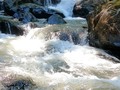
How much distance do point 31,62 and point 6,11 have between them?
11.4 metres

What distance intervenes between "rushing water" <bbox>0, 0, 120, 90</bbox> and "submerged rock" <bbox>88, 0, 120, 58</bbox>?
36 cm

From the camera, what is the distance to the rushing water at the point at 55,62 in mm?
9086

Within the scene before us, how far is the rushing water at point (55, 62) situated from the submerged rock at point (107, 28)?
1.19 ft

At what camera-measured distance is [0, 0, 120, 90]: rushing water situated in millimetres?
9086

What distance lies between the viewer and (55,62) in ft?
37.4

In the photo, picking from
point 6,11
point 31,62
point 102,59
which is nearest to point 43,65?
point 31,62

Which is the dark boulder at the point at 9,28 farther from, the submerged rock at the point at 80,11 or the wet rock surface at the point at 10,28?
the submerged rock at the point at 80,11

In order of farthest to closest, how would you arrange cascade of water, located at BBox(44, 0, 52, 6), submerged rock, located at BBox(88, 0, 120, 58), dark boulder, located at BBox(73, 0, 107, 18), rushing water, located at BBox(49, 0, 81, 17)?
cascade of water, located at BBox(44, 0, 52, 6) → rushing water, located at BBox(49, 0, 81, 17) → dark boulder, located at BBox(73, 0, 107, 18) → submerged rock, located at BBox(88, 0, 120, 58)

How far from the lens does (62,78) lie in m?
9.64

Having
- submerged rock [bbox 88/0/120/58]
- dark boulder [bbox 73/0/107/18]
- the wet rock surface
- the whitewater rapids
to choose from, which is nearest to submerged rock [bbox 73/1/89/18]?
dark boulder [bbox 73/0/107/18]

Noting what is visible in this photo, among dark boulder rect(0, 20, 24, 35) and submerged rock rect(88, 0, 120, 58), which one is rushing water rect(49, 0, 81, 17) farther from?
submerged rock rect(88, 0, 120, 58)

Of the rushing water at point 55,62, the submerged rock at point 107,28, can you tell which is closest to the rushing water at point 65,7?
the rushing water at point 55,62

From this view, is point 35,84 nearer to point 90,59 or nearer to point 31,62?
point 31,62

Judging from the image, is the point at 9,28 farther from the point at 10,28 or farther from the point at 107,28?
the point at 107,28
